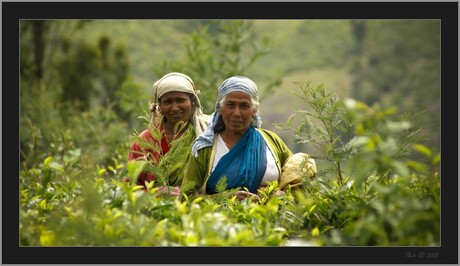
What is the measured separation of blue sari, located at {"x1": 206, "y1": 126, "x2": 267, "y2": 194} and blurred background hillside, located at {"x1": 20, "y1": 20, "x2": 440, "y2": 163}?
9.7 inches

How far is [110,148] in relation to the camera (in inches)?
379

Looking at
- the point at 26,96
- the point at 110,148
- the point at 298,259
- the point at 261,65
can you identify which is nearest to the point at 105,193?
the point at 298,259

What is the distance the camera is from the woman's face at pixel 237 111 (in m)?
4.68

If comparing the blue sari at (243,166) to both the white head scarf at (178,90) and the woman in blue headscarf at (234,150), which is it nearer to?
the woman in blue headscarf at (234,150)

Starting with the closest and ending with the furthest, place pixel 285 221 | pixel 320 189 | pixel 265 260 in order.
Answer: pixel 265 260 < pixel 285 221 < pixel 320 189

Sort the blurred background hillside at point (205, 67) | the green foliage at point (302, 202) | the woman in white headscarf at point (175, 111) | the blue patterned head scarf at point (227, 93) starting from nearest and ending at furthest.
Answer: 1. the green foliage at point (302, 202)
2. the blue patterned head scarf at point (227, 93)
3. the woman in white headscarf at point (175, 111)
4. the blurred background hillside at point (205, 67)

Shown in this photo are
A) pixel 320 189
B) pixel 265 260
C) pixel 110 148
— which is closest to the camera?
pixel 265 260

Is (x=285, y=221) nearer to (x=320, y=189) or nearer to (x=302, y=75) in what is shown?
(x=320, y=189)

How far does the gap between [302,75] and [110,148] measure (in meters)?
20.9

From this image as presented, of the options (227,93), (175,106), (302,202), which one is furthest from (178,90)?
(302,202)

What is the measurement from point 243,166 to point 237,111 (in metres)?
0.35

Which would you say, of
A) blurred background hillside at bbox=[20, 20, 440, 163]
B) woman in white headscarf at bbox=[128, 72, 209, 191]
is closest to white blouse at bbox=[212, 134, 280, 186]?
blurred background hillside at bbox=[20, 20, 440, 163]

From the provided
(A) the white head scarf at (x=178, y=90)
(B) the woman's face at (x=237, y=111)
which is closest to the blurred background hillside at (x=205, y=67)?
(B) the woman's face at (x=237, y=111)

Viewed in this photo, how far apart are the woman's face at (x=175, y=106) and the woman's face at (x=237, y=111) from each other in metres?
0.61
